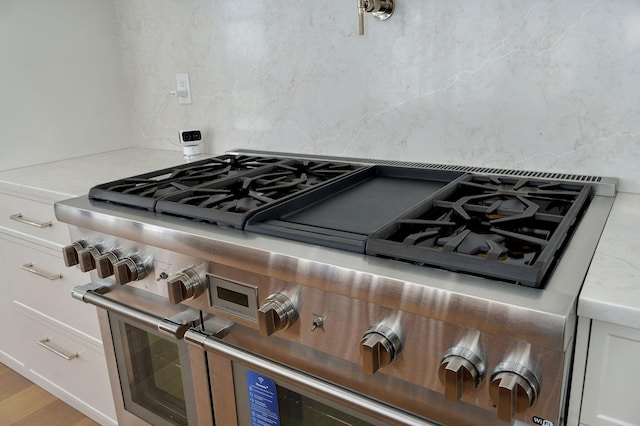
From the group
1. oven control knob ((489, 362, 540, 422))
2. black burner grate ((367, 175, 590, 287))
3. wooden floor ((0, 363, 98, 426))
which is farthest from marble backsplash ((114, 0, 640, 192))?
wooden floor ((0, 363, 98, 426))

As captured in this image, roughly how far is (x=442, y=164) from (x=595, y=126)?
0.38m

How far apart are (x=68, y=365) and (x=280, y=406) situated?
1099 mm

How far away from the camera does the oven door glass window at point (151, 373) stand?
124cm

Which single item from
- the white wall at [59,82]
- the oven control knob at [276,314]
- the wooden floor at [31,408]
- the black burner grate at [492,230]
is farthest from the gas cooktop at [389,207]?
the wooden floor at [31,408]

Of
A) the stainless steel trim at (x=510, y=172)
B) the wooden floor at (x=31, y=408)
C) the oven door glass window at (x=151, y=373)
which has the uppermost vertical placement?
the stainless steel trim at (x=510, y=172)

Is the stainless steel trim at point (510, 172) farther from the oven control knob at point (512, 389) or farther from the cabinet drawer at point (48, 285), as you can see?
the cabinet drawer at point (48, 285)

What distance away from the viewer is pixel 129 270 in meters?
1.11

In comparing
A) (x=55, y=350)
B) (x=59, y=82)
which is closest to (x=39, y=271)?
(x=55, y=350)

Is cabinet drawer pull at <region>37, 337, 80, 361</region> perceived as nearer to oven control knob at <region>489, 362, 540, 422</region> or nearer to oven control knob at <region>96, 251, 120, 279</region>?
oven control knob at <region>96, 251, 120, 279</region>

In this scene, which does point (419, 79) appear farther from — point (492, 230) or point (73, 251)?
point (73, 251)

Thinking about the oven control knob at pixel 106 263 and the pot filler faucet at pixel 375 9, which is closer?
the oven control knob at pixel 106 263

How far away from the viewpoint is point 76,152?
2057 mm

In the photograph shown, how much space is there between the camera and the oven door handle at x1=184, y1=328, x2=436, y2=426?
812 mm

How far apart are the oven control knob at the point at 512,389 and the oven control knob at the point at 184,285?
1.98 feet
